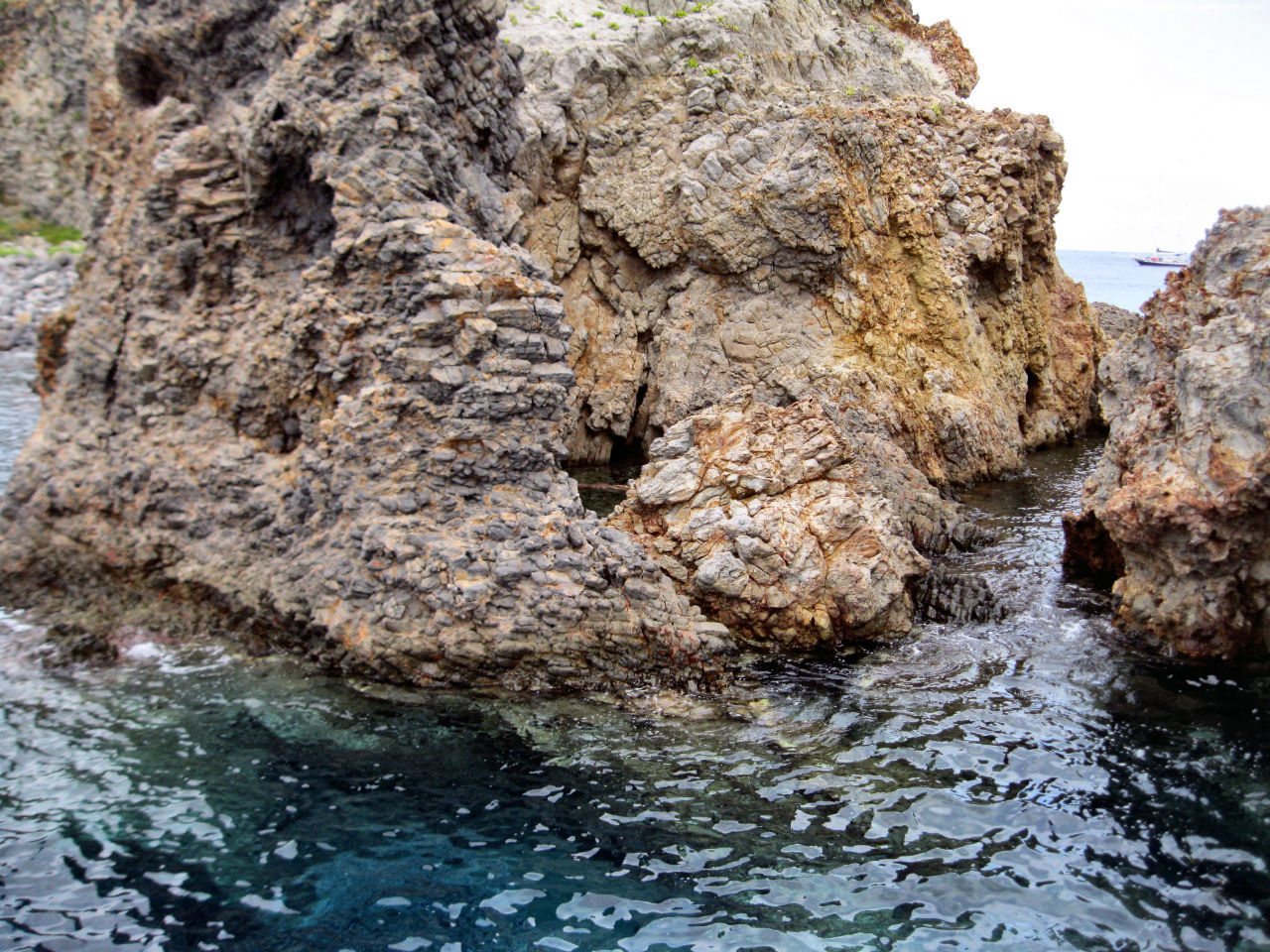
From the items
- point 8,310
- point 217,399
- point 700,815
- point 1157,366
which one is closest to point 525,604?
point 700,815

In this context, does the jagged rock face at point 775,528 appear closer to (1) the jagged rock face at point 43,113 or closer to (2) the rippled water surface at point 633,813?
(2) the rippled water surface at point 633,813

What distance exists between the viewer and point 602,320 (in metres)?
24.2

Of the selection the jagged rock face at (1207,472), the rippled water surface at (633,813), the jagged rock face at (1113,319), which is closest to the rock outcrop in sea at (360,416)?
the rippled water surface at (633,813)

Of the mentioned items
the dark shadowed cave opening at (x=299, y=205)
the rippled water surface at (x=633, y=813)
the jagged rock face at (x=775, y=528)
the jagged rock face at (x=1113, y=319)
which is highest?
the jagged rock face at (x=1113, y=319)

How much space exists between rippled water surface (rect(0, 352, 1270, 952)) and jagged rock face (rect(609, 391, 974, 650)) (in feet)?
3.36

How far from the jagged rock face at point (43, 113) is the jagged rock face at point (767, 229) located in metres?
22.3

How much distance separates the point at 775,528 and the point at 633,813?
5462 mm

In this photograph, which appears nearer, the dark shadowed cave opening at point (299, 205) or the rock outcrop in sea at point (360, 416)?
the rock outcrop in sea at point (360, 416)

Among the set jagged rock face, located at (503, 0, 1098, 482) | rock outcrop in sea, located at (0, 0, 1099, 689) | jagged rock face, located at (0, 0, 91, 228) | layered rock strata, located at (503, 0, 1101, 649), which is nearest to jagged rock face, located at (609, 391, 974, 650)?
rock outcrop in sea, located at (0, 0, 1099, 689)

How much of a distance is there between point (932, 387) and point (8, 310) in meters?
31.0

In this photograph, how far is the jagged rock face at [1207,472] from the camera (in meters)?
10.8

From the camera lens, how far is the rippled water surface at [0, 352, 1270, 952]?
6.98 meters

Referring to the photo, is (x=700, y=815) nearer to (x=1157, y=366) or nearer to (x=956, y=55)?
(x=1157, y=366)

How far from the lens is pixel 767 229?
22.0m
